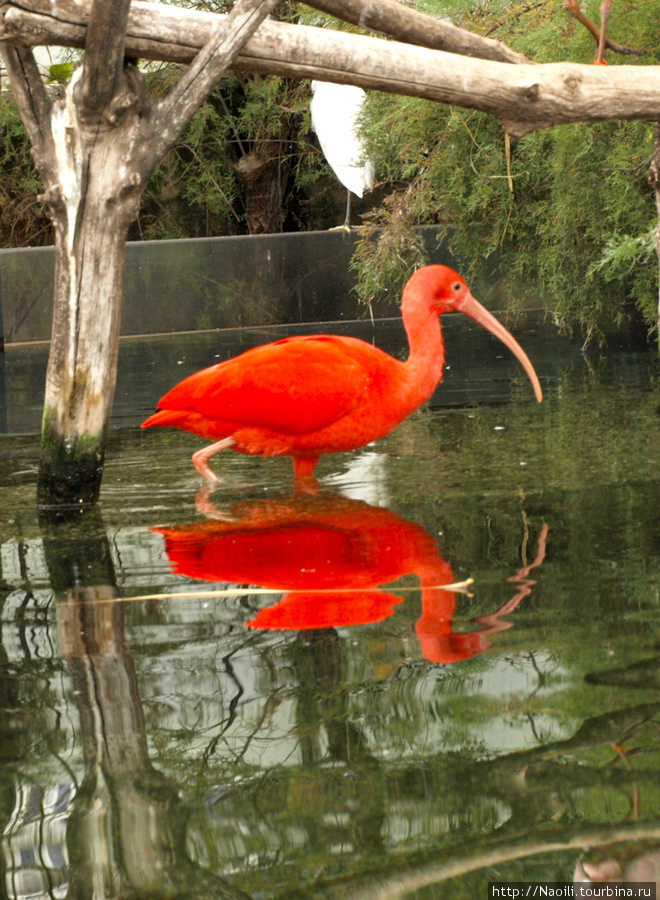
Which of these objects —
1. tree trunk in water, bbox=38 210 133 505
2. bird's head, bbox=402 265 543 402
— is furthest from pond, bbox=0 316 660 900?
bird's head, bbox=402 265 543 402

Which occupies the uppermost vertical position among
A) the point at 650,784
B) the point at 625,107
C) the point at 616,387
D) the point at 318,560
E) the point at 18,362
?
the point at 625,107

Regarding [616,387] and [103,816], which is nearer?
[103,816]

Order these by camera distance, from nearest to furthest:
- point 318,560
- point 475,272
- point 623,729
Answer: point 623,729 < point 318,560 < point 475,272

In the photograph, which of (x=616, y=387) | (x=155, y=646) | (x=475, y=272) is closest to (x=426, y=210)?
(x=475, y=272)

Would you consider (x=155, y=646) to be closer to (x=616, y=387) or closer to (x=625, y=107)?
(x=625, y=107)

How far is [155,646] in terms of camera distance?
2.43 m

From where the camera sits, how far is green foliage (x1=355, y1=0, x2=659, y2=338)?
20.4 feet

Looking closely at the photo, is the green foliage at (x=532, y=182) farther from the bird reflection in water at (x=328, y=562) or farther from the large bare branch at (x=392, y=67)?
A: the bird reflection in water at (x=328, y=562)

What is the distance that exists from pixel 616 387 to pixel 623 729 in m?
4.19

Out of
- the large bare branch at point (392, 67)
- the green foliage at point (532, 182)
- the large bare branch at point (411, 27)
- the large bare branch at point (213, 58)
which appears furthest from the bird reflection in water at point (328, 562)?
the green foliage at point (532, 182)

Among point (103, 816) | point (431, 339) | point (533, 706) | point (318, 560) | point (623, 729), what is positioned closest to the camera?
point (103, 816)

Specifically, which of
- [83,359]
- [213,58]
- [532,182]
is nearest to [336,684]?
[83,359]

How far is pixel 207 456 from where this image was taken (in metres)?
4.10

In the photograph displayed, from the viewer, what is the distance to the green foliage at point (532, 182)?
6227 millimetres
